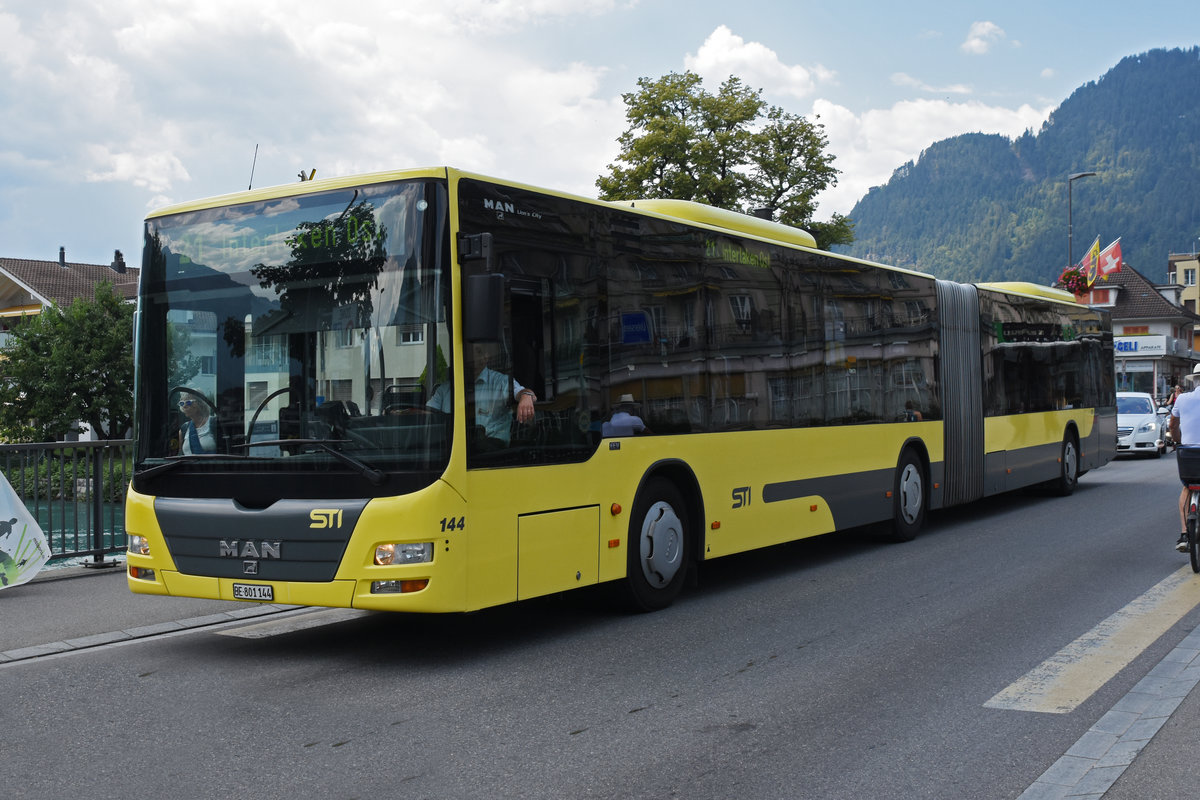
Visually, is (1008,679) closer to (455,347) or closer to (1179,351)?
(455,347)

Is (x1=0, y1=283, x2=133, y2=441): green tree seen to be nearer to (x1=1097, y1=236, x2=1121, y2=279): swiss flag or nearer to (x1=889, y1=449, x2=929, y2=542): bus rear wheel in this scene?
(x1=889, y1=449, x2=929, y2=542): bus rear wheel

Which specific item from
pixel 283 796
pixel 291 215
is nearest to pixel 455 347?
pixel 291 215

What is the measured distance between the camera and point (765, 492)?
10.1 m

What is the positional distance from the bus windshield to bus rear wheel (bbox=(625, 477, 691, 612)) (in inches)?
86.6

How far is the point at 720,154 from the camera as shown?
3700 cm

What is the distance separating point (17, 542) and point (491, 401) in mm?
5189

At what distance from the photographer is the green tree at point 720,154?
36.3 metres

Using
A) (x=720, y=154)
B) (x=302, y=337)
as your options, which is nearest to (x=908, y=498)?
(x=302, y=337)

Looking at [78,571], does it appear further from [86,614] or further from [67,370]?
[67,370]

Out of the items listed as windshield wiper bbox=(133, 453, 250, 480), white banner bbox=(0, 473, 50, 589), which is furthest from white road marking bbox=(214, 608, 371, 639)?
white banner bbox=(0, 473, 50, 589)

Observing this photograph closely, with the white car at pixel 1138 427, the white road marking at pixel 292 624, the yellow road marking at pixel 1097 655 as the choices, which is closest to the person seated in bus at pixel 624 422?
the white road marking at pixel 292 624

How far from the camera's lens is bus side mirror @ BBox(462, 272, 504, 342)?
6668 millimetres

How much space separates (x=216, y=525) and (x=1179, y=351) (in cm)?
9115

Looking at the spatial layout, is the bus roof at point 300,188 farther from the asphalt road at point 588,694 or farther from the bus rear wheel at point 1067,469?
the bus rear wheel at point 1067,469
